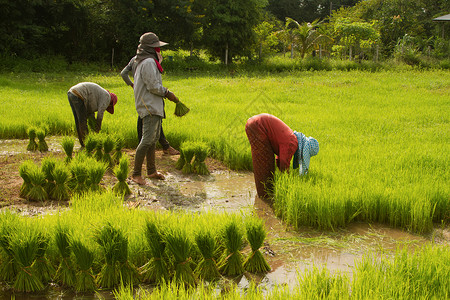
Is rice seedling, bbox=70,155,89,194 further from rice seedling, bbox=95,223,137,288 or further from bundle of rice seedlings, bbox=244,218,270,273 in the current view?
Answer: bundle of rice seedlings, bbox=244,218,270,273

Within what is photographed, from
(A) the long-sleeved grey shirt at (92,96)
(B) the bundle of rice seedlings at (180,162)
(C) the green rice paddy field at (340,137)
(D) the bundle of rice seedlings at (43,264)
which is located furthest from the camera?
(A) the long-sleeved grey shirt at (92,96)

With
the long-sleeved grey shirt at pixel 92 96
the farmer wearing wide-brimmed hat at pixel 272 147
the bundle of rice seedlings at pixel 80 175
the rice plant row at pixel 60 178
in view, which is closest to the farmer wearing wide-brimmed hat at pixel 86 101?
the long-sleeved grey shirt at pixel 92 96

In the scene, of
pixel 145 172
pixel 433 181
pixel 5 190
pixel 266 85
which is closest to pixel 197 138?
pixel 145 172

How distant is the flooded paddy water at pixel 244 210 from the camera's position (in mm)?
3273

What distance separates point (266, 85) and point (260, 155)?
8.53 metres

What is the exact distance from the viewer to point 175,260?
3.04 meters

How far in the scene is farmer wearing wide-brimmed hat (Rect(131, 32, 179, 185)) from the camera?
16.1ft

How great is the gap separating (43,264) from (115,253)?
56 centimetres

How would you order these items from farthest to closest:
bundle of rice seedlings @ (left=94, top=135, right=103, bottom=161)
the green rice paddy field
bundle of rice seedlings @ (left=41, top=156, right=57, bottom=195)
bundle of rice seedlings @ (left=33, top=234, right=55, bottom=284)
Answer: bundle of rice seedlings @ (left=94, top=135, right=103, bottom=161) → bundle of rice seedlings @ (left=41, top=156, right=57, bottom=195) → bundle of rice seedlings @ (left=33, top=234, right=55, bottom=284) → the green rice paddy field

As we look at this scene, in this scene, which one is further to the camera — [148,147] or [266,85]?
[266,85]

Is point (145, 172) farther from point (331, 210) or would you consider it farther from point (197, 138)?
point (331, 210)

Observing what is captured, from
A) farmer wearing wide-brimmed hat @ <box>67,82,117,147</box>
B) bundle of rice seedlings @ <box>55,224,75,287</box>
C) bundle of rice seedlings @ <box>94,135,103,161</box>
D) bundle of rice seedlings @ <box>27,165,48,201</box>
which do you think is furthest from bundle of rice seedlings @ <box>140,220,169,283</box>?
farmer wearing wide-brimmed hat @ <box>67,82,117,147</box>

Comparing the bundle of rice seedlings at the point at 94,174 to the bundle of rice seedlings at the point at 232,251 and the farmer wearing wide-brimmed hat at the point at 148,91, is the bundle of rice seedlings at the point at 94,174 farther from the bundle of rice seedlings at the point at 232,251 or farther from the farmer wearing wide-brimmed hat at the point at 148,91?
A: the bundle of rice seedlings at the point at 232,251

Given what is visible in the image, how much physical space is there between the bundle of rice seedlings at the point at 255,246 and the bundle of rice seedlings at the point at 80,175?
7.37 ft
